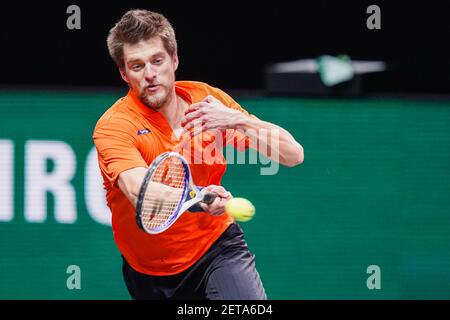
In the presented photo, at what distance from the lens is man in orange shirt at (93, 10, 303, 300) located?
14.9 ft

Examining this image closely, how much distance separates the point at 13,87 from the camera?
21.2 ft

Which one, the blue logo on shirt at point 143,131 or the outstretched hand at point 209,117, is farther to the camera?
the blue logo on shirt at point 143,131

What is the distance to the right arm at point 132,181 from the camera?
4.32m

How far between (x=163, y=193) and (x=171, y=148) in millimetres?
377

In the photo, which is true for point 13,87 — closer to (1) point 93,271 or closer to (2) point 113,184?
(1) point 93,271

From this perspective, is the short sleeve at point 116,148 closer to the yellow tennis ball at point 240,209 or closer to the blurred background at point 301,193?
the yellow tennis ball at point 240,209

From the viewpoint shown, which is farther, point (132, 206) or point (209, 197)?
point (132, 206)

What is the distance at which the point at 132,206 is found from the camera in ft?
15.3

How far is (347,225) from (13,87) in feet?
7.07

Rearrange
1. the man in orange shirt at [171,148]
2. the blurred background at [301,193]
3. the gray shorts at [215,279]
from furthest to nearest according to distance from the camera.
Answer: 1. the blurred background at [301,193]
2. the gray shorts at [215,279]
3. the man in orange shirt at [171,148]

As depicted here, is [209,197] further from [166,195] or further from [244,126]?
[244,126]

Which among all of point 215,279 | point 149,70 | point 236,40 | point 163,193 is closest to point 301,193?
point 236,40

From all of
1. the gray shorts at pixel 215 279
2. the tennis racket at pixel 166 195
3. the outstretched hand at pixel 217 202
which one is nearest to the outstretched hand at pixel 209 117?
the tennis racket at pixel 166 195

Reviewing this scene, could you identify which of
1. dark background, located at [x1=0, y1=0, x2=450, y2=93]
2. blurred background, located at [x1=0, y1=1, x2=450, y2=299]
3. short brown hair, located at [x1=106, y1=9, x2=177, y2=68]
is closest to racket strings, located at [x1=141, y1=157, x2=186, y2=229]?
short brown hair, located at [x1=106, y1=9, x2=177, y2=68]
